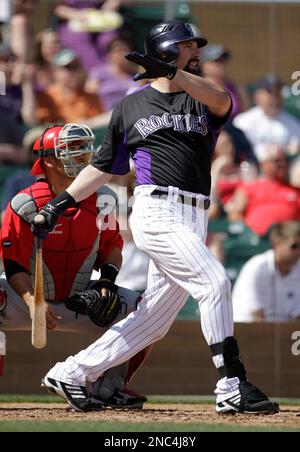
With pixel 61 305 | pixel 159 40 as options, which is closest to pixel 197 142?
pixel 159 40

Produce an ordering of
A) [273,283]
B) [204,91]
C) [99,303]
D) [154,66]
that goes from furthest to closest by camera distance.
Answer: [273,283], [99,303], [204,91], [154,66]

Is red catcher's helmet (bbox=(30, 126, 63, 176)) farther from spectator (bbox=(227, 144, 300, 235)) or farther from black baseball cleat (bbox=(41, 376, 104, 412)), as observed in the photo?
spectator (bbox=(227, 144, 300, 235))

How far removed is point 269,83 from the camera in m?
9.19

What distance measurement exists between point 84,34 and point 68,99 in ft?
1.95

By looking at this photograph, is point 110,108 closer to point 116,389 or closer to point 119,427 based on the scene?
point 116,389

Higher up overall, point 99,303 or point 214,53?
point 214,53

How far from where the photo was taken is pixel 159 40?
203 inches

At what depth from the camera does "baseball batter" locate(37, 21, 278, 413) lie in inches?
193

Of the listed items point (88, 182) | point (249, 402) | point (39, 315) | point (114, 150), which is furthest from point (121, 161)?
point (249, 402)

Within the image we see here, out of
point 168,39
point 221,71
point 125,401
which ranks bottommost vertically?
point 125,401

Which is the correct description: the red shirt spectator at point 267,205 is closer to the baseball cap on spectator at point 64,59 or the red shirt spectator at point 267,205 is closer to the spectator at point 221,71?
the spectator at point 221,71

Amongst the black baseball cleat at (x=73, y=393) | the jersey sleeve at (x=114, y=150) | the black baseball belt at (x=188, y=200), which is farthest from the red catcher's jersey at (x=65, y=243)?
the black baseball belt at (x=188, y=200)

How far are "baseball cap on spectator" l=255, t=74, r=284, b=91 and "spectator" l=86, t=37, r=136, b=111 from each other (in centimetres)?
110

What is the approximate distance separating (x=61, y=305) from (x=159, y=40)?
1.64 meters
